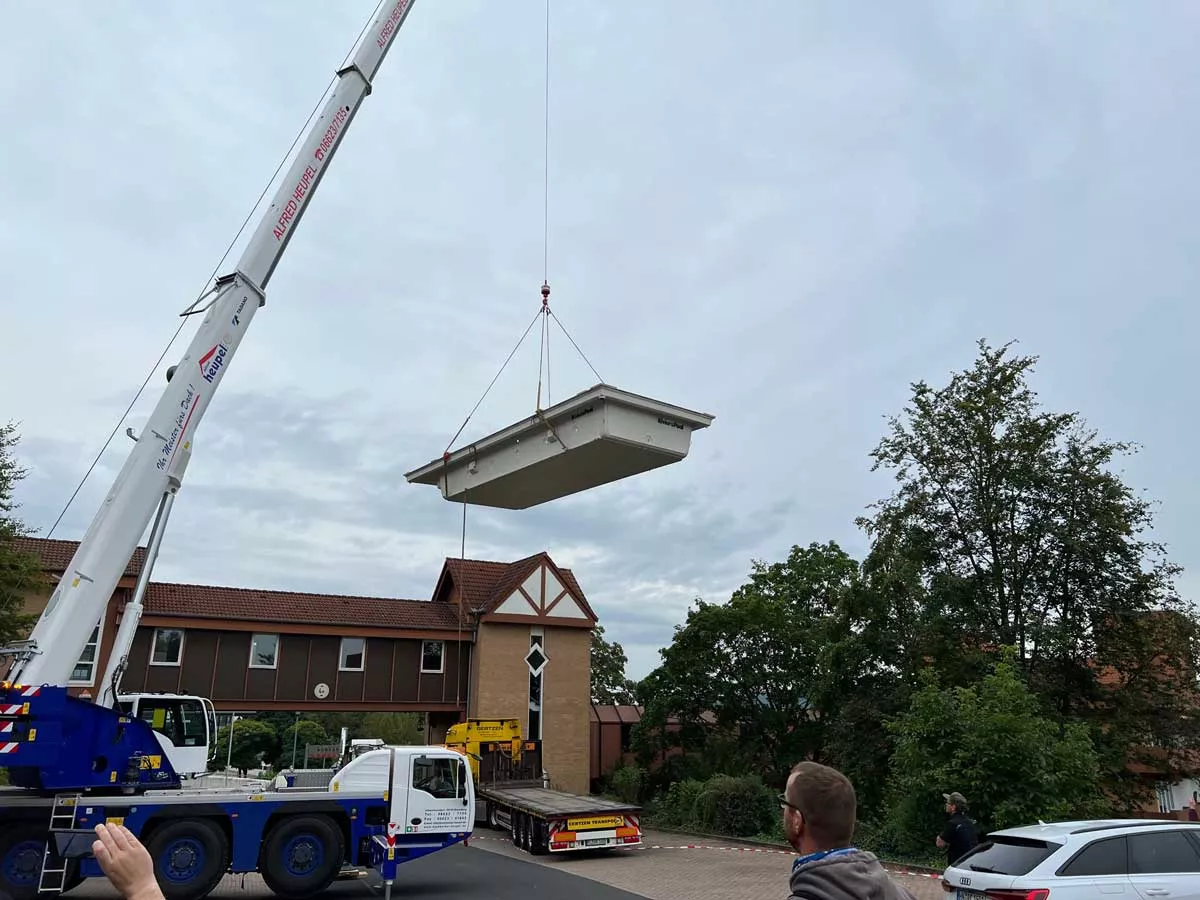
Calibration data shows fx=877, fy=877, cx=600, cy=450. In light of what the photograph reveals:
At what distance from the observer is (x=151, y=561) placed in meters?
13.3

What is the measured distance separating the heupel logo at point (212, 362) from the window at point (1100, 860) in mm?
12200

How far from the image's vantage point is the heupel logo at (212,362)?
13.0 m

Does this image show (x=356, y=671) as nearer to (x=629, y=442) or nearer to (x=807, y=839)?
(x=629, y=442)

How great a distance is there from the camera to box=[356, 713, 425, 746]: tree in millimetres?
55219

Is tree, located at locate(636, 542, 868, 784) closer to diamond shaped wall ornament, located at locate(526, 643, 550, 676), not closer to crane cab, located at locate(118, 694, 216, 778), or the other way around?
diamond shaped wall ornament, located at locate(526, 643, 550, 676)

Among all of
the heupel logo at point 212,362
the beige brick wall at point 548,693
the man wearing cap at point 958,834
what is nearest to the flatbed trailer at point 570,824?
the beige brick wall at point 548,693

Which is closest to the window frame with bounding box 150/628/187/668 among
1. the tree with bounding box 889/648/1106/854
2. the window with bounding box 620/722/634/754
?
the window with bounding box 620/722/634/754

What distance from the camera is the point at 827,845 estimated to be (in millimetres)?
2633

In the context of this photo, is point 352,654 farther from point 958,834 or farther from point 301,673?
point 958,834

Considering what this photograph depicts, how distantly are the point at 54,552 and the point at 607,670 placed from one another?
104 feet

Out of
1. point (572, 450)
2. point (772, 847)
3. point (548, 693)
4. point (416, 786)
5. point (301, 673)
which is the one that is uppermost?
point (572, 450)

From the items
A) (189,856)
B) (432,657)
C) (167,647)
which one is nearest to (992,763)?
(189,856)

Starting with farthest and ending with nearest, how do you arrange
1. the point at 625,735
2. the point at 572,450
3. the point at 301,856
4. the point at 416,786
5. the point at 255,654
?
the point at 625,735 < the point at 255,654 < the point at 416,786 < the point at 301,856 < the point at 572,450

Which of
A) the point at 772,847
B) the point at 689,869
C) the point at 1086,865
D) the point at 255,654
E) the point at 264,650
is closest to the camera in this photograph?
the point at 1086,865
